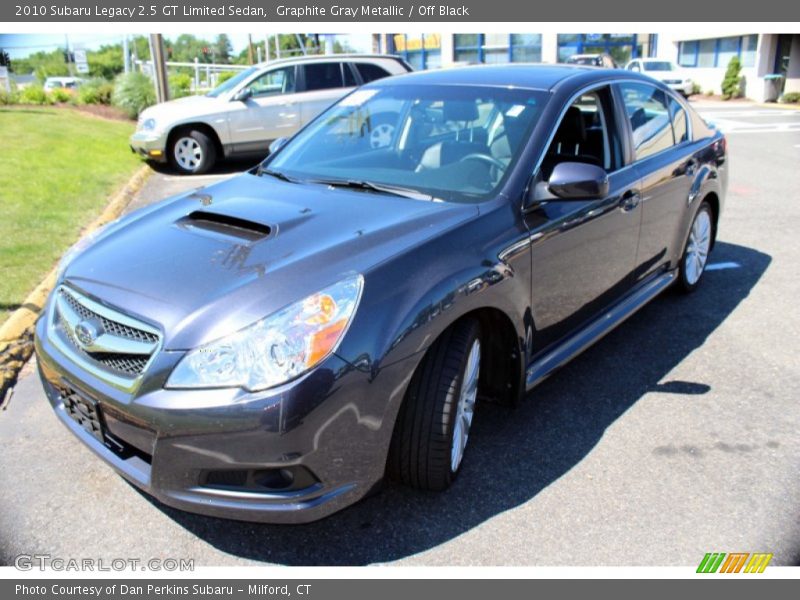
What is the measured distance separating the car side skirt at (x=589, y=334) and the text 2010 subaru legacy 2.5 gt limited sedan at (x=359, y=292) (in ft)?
0.05

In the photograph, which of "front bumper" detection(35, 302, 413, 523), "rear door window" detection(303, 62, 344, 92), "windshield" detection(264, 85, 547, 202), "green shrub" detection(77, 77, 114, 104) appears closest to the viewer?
"front bumper" detection(35, 302, 413, 523)

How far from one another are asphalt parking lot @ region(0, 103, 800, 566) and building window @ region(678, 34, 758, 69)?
93.5 feet

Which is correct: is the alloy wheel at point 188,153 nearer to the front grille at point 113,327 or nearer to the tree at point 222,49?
the front grille at point 113,327

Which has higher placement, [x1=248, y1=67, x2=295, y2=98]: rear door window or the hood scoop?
[x1=248, y1=67, x2=295, y2=98]: rear door window

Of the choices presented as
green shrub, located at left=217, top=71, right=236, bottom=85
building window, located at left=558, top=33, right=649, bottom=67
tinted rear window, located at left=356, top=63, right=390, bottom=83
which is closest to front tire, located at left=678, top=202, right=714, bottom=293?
tinted rear window, located at left=356, top=63, right=390, bottom=83

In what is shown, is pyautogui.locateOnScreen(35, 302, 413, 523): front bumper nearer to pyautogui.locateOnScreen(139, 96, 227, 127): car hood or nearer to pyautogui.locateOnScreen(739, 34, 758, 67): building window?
pyautogui.locateOnScreen(139, 96, 227, 127): car hood

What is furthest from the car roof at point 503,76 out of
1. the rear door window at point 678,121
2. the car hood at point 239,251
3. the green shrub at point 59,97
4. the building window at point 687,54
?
the building window at point 687,54

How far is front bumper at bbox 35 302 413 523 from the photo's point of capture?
2254mm

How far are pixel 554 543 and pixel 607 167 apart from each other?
2182 mm

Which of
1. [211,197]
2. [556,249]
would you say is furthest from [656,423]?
[211,197]

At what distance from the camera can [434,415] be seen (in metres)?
2.65

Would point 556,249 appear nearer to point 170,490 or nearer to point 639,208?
point 639,208

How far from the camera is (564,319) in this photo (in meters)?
3.52

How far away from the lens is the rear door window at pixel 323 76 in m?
11.4
